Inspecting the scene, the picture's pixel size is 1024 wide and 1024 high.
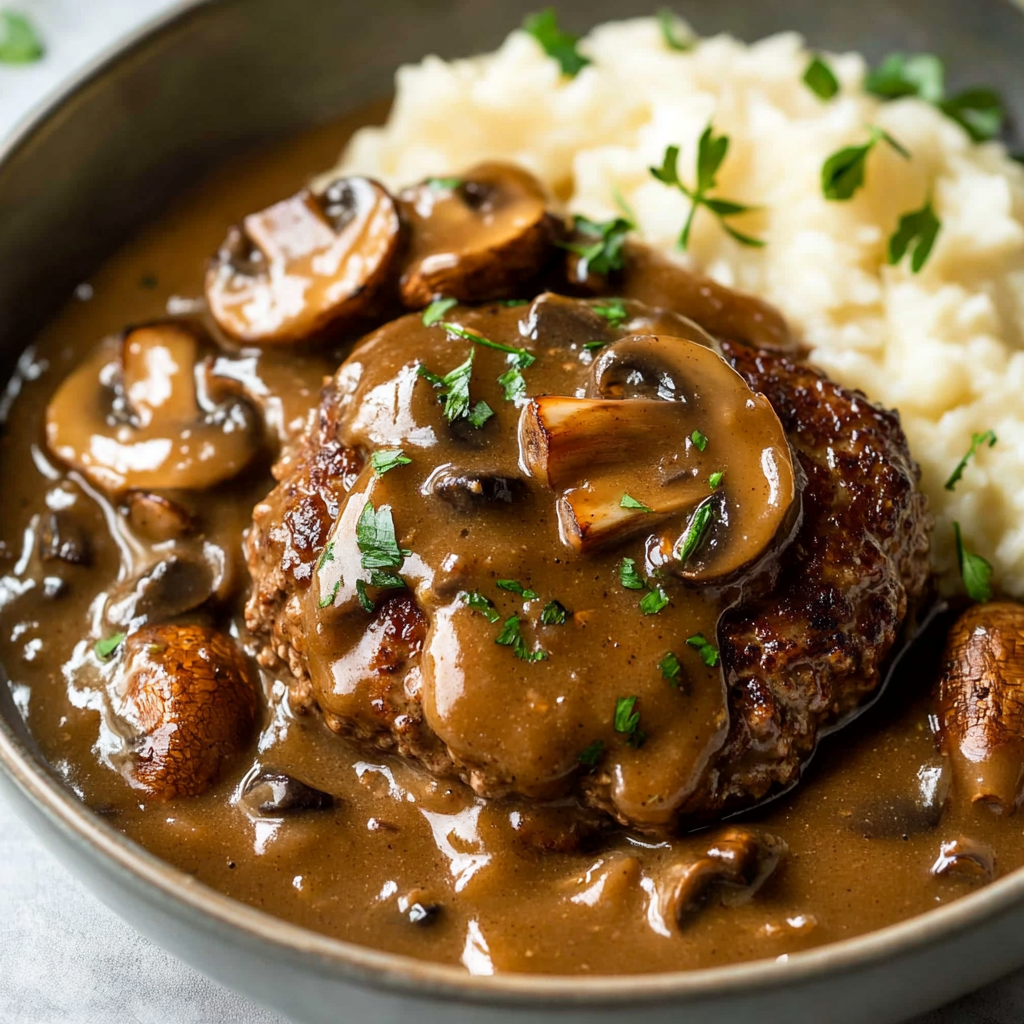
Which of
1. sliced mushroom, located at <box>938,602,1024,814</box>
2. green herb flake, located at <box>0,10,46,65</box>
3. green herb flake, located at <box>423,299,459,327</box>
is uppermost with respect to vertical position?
green herb flake, located at <box>0,10,46,65</box>

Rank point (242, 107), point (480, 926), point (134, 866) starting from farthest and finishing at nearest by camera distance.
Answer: point (242, 107), point (480, 926), point (134, 866)

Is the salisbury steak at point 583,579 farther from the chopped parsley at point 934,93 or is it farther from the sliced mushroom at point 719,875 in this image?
the chopped parsley at point 934,93

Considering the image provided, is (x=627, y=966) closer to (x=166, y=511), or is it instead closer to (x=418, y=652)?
(x=418, y=652)

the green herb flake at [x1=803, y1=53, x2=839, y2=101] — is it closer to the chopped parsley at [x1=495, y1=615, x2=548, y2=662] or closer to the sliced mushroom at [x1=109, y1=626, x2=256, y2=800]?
the chopped parsley at [x1=495, y1=615, x2=548, y2=662]

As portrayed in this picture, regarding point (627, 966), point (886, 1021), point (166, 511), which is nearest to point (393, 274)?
point (166, 511)

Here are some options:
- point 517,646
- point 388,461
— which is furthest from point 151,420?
point 517,646

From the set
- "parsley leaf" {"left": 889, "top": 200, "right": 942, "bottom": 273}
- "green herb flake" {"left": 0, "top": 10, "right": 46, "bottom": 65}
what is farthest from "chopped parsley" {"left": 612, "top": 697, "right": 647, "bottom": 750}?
"green herb flake" {"left": 0, "top": 10, "right": 46, "bottom": 65}

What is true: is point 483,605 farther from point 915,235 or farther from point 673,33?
point 673,33
